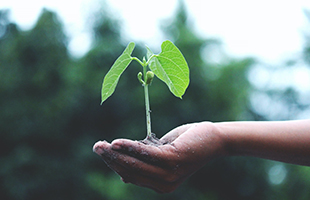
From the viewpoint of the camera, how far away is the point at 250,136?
57.3 inches

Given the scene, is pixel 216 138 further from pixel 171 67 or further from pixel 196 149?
pixel 171 67

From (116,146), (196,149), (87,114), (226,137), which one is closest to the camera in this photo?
(116,146)

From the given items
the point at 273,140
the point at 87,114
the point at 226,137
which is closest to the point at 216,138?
the point at 226,137

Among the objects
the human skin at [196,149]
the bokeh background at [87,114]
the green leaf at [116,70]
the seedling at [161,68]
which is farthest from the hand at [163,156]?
the bokeh background at [87,114]

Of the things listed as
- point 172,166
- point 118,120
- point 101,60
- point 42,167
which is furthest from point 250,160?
point 172,166

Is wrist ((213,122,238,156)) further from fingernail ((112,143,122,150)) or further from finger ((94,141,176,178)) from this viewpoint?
A: fingernail ((112,143,122,150))

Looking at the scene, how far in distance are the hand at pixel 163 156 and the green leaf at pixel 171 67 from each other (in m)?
0.25

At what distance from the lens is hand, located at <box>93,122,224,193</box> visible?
1205 millimetres

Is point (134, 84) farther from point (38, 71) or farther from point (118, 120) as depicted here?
→ point (38, 71)

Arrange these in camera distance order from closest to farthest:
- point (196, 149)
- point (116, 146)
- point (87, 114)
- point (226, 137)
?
point (116, 146)
point (196, 149)
point (226, 137)
point (87, 114)

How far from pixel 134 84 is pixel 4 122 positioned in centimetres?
412

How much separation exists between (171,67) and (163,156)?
0.51 m

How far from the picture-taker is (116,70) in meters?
1.51

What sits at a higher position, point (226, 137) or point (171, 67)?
point (171, 67)
